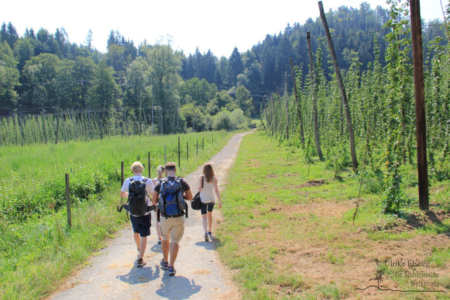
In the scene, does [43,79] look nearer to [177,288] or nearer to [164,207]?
[164,207]

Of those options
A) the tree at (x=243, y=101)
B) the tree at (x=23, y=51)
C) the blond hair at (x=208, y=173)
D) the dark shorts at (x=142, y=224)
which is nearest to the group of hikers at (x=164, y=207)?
the dark shorts at (x=142, y=224)

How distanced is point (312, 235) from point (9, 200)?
870 centimetres


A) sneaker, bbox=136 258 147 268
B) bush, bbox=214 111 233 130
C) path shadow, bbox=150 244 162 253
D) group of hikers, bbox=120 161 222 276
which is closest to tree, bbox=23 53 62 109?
bush, bbox=214 111 233 130

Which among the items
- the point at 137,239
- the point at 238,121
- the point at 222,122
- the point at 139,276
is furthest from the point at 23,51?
the point at 139,276

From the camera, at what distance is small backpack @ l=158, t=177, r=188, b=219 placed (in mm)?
5094

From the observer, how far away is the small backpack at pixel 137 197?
555 centimetres

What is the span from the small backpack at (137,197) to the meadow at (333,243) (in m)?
1.84

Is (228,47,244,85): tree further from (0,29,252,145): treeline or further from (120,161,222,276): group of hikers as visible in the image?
(120,161,222,276): group of hikers

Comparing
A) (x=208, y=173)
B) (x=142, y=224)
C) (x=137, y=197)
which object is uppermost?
(x=208, y=173)

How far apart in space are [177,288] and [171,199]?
139 cm

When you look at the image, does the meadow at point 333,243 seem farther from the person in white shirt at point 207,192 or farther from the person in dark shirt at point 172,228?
the person in dark shirt at point 172,228

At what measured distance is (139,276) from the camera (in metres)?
5.27

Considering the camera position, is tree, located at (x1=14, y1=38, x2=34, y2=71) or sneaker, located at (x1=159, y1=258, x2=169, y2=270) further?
tree, located at (x1=14, y1=38, x2=34, y2=71)

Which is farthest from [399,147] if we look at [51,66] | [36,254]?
[51,66]
